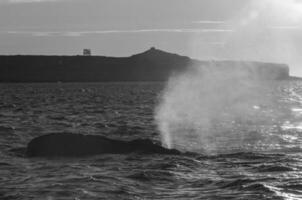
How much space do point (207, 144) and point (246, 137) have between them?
4829mm

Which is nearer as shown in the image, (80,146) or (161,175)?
(161,175)

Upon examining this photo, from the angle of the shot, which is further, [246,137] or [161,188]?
[246,137]

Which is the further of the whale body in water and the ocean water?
the whale body in water

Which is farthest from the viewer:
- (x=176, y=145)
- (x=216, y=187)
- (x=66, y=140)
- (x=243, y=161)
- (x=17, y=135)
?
(x=17, y=135)

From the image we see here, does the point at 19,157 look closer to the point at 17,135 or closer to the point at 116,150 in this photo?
the point at 116,150

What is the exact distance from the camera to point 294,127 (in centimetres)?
4675

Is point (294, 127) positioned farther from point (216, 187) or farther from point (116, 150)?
point (216, 187)

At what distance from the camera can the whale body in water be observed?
27.6 meters

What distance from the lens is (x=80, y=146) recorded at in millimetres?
27953

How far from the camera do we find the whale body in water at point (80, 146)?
2758 cm

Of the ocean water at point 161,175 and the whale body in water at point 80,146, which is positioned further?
the whale body in water at point 80,146

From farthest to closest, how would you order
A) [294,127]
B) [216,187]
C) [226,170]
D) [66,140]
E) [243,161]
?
[294,127], [66,140], [243,161], [226,170], [216,187]

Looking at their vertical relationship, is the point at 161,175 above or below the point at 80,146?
below

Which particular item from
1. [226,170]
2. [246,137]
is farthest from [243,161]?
[246,137]
